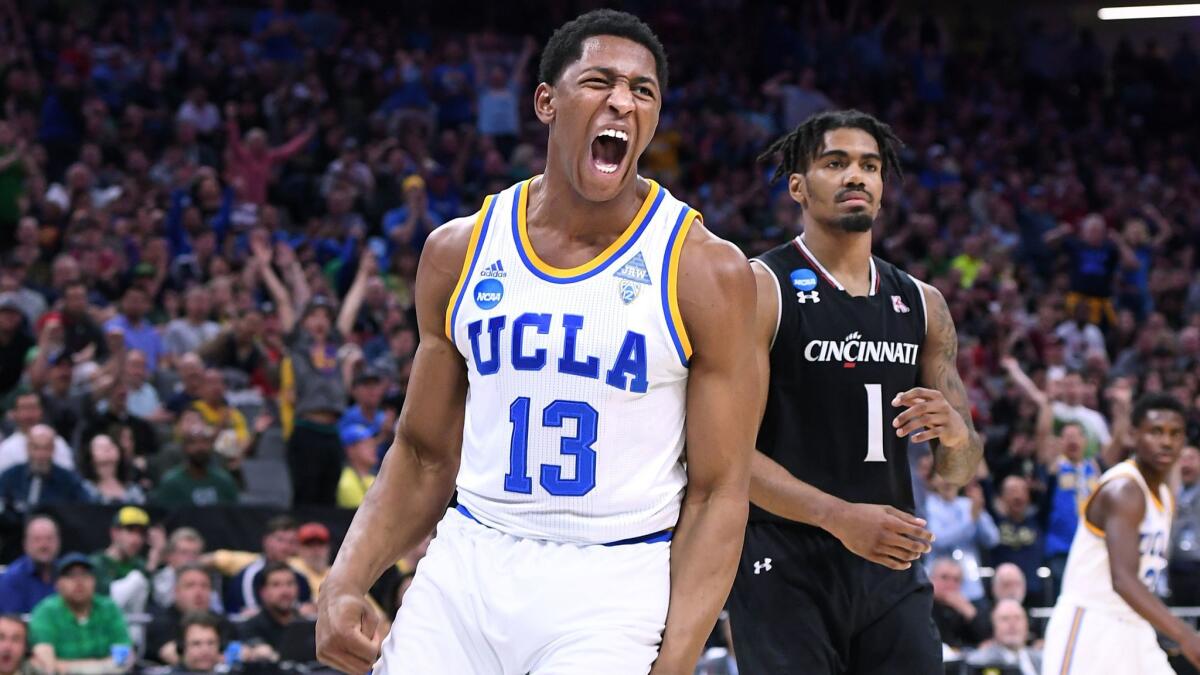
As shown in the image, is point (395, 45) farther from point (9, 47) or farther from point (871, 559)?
point (871, 559)

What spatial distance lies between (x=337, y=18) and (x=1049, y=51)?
10.9 meters

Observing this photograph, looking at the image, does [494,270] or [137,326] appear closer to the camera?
[494,270]

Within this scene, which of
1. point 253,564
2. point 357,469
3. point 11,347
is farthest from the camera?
point 11,347

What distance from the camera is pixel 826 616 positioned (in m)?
4.97

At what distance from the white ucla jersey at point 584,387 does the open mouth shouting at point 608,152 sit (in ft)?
0.53

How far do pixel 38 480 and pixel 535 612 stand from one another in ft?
24.6

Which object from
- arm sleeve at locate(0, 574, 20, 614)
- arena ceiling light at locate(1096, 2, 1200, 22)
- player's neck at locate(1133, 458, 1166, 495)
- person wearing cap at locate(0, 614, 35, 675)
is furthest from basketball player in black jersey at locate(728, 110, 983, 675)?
arena ceiling light at locate(1096, 2, 1200, 22)

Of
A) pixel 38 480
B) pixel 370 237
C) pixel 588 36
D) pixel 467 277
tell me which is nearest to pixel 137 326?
pixel 38 480

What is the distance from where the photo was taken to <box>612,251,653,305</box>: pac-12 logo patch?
363cm

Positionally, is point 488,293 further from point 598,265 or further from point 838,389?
point 838,389

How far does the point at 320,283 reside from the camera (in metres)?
12.9

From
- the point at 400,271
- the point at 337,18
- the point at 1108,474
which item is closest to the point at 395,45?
the point at 337,18

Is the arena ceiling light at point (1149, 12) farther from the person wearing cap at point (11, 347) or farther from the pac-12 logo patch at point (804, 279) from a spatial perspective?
the pac-12 logo patch at point (804, 279)

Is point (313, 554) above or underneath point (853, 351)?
underneath
